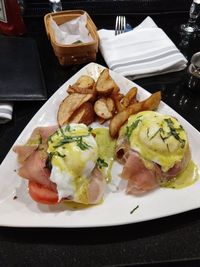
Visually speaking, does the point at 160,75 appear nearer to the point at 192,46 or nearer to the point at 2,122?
the point at 192,46

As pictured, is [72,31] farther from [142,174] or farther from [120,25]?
[142,174]

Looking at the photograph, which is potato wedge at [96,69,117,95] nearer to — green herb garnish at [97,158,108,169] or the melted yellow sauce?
green herb garnish at [97,158,108,169]

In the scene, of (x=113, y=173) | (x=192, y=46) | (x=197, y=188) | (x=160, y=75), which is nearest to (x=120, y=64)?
(x=160, y=75)

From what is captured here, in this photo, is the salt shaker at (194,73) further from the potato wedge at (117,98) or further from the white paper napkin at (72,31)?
the white paper napkin at (72,31)

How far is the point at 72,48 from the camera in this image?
1381 millimetres

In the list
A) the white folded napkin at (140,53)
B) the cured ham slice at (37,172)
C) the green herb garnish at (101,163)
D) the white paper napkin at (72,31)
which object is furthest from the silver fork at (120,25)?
the cured ham slice at (37,172)

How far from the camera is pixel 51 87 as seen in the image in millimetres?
1378

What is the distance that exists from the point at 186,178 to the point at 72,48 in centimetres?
68

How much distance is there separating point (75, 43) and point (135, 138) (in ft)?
1.97

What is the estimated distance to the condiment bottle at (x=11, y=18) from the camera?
1.46 meters

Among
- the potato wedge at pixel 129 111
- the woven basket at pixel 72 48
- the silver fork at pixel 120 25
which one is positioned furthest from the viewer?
the silver fork at pixel 120 25

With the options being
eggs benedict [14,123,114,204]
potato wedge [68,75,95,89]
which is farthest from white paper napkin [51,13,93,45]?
eggs benedict [14,123,114,204]

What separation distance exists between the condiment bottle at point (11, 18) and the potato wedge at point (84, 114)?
597mm

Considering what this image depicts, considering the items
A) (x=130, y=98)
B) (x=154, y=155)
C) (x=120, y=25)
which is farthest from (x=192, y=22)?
(x=154, y=155)
